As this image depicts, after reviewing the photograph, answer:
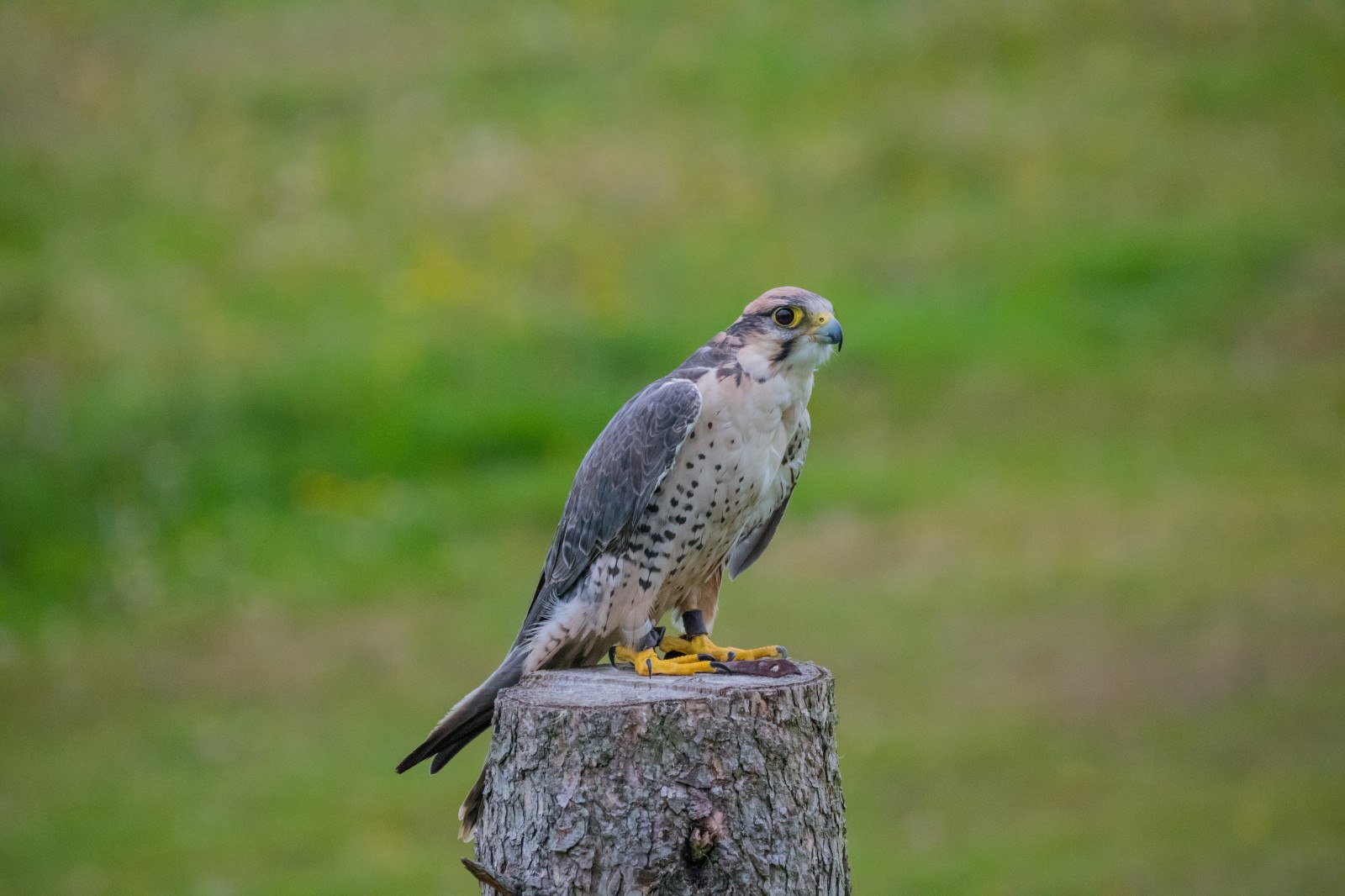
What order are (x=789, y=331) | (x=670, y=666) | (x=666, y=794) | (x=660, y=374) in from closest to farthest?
(x=666, y=794) < (x=670, y=666) < (x=789, y=331) < (x=660, y=374)

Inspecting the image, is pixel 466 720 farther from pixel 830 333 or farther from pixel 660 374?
pixel 660 374

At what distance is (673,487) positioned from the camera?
4.79m

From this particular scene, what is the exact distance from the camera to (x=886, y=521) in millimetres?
12570

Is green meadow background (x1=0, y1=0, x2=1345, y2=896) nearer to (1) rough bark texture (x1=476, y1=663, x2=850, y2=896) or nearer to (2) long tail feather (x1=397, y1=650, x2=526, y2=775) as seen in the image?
(2) long tail feather (x1=397, y1=650, x2=526, y2=775)

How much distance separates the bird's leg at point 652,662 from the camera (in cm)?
456

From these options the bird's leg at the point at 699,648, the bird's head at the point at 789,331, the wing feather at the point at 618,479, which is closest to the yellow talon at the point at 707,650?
the bird's leg at the point at 699,648

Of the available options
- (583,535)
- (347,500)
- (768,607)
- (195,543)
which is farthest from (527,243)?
(583,535)

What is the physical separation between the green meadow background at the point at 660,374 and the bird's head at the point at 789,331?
3946mm

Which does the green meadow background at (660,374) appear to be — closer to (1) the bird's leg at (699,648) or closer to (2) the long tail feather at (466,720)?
(1) the bird's leg at (699,648)

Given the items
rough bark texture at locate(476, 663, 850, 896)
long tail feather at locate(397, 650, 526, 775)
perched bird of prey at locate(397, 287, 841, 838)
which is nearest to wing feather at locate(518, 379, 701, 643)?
perched bird of prey at locate(397, 287, 841, 838)

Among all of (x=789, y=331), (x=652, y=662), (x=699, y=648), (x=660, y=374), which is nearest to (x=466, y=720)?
(x=652, y=662)

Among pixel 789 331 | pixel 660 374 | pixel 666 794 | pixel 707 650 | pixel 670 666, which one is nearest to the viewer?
pixel 666 794

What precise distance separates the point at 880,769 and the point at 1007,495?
4111 millimetres

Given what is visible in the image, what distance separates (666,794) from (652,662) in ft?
2.01
